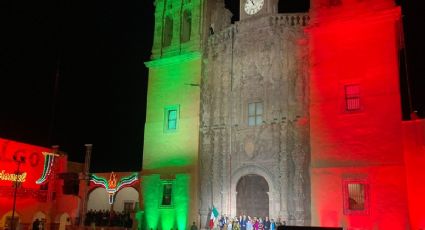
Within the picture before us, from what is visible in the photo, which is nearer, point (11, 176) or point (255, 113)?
point (255, 113)

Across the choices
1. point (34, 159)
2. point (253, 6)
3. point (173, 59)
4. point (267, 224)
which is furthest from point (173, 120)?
point (34, 159)

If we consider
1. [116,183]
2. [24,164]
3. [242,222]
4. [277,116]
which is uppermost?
[277,116]

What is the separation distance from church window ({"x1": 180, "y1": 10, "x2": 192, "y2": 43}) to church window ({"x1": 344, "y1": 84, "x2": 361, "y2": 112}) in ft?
33.1

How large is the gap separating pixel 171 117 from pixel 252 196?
6.50m

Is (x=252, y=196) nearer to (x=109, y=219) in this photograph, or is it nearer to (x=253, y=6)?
(x=109, y=219)

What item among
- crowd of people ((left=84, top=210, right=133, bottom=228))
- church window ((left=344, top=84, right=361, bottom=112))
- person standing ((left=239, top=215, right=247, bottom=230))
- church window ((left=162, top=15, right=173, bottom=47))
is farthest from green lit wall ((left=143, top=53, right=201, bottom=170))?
church window ((left=344, top=84, right=361, bottom=112))

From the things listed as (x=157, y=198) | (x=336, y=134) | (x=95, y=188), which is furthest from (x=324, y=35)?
(x=95, y=188)

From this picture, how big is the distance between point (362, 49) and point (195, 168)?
32.9ft

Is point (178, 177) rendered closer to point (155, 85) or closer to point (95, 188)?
point (155, 85)

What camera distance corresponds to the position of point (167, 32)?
2566 cm

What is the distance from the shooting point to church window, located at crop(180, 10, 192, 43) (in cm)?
2479

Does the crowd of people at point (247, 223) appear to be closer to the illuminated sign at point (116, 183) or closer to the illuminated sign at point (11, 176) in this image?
the illuminated sign at point (116, 183)

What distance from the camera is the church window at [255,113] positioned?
21312 millimetres

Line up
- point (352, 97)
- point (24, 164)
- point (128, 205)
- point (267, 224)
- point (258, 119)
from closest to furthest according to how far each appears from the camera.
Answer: point (352, 97)
point (267, 224)
point (258, 119)
point (24, 164)
point (128, 205)
